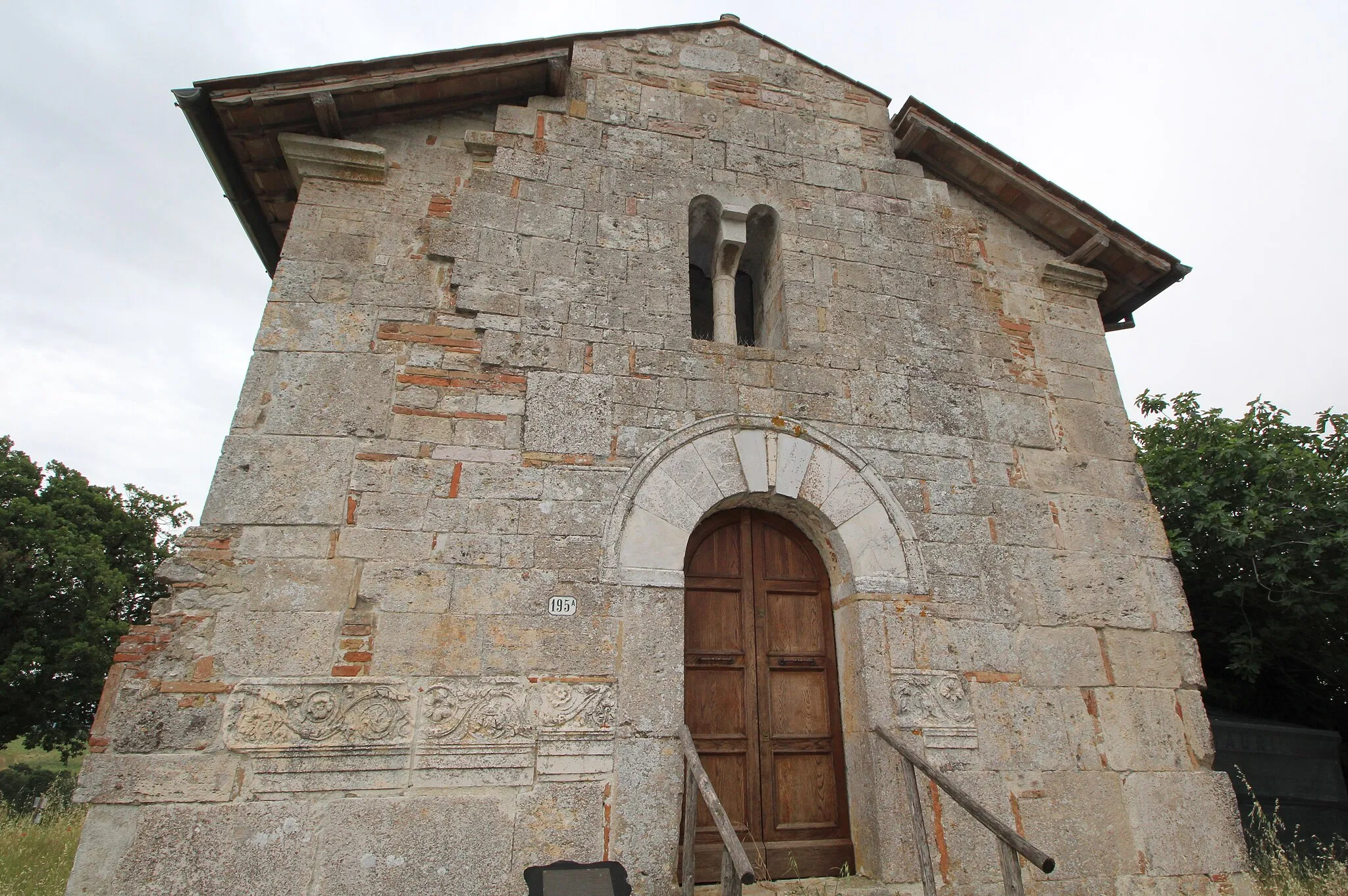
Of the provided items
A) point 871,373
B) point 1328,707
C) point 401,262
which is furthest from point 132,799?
point 1328,707

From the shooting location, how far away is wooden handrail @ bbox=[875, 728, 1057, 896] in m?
3.03

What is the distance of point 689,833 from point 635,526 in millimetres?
1663

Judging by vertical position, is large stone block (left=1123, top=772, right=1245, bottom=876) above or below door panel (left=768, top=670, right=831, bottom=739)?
below

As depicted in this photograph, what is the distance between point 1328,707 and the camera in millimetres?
8039

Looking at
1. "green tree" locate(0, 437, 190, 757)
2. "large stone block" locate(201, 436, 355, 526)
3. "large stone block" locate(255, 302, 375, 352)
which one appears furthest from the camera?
"green tree" locate(0, 437, 190, 757)

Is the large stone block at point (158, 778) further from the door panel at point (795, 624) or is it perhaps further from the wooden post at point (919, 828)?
the wooden post at point (919, 828)

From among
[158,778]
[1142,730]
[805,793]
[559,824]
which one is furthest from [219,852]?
[1142,730]

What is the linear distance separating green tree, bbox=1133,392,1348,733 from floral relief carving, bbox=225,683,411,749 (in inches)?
321

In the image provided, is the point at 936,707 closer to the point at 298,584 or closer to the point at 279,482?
the point at 298,584

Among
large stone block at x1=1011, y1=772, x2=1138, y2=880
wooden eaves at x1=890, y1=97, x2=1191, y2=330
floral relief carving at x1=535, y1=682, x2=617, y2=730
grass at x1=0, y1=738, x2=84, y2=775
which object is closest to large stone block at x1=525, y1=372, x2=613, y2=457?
floral relief carving at x1=535, y1=682, x2=617, y2=730

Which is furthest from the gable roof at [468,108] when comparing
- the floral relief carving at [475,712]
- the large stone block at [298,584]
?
the floral relief carving at [475,712]

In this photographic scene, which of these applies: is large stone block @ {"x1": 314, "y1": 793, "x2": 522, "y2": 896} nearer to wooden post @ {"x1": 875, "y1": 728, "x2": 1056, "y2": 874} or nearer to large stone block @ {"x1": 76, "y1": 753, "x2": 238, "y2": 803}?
large stone block @ {"x1": 76, "y1": 753, "x2": 238, "y2": 803}

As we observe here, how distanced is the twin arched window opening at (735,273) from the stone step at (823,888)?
11.1 feet

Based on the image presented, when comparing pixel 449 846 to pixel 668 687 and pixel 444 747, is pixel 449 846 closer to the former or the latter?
pixel 444 747
